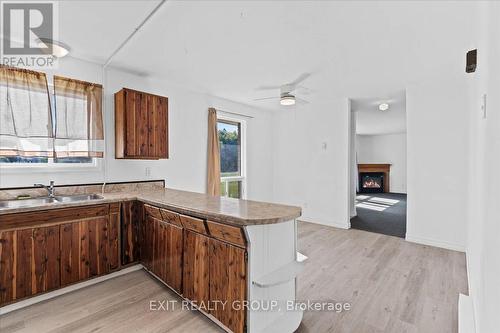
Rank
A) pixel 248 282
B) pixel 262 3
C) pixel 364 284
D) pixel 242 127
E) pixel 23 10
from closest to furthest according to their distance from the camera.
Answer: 1. pixel 248 282
2. pixel 262 3
3. pixel 23 10
4. pixel 364 284
5. pixel 242 127

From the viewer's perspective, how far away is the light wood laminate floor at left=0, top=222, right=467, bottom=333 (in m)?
1.86

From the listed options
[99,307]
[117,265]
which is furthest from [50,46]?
[99,307]

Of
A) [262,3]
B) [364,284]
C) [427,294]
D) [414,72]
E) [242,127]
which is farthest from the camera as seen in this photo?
[242,127]

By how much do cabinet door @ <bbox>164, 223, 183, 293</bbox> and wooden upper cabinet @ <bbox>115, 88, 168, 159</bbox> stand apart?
1.21m

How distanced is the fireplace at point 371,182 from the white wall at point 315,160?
19.8 ft

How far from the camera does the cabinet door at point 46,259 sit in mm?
2129

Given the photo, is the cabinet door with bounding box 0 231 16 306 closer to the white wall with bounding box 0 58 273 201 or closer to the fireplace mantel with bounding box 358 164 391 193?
the white wall with bounding box 0 58 273 201

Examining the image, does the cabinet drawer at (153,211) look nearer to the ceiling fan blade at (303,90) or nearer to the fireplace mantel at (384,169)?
the ceiling fan blade at (303,90)

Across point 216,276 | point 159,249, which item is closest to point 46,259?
point 159,249

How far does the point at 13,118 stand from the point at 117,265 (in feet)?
6.14

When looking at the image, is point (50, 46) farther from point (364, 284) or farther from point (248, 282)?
point (364, 284)

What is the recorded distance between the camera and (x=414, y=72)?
323 centimetres

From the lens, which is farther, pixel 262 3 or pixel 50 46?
pixel 50 46

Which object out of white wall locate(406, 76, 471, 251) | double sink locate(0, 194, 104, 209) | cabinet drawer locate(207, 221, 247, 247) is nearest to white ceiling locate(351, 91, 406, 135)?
white wall locate(406, 76, 471, 251)
